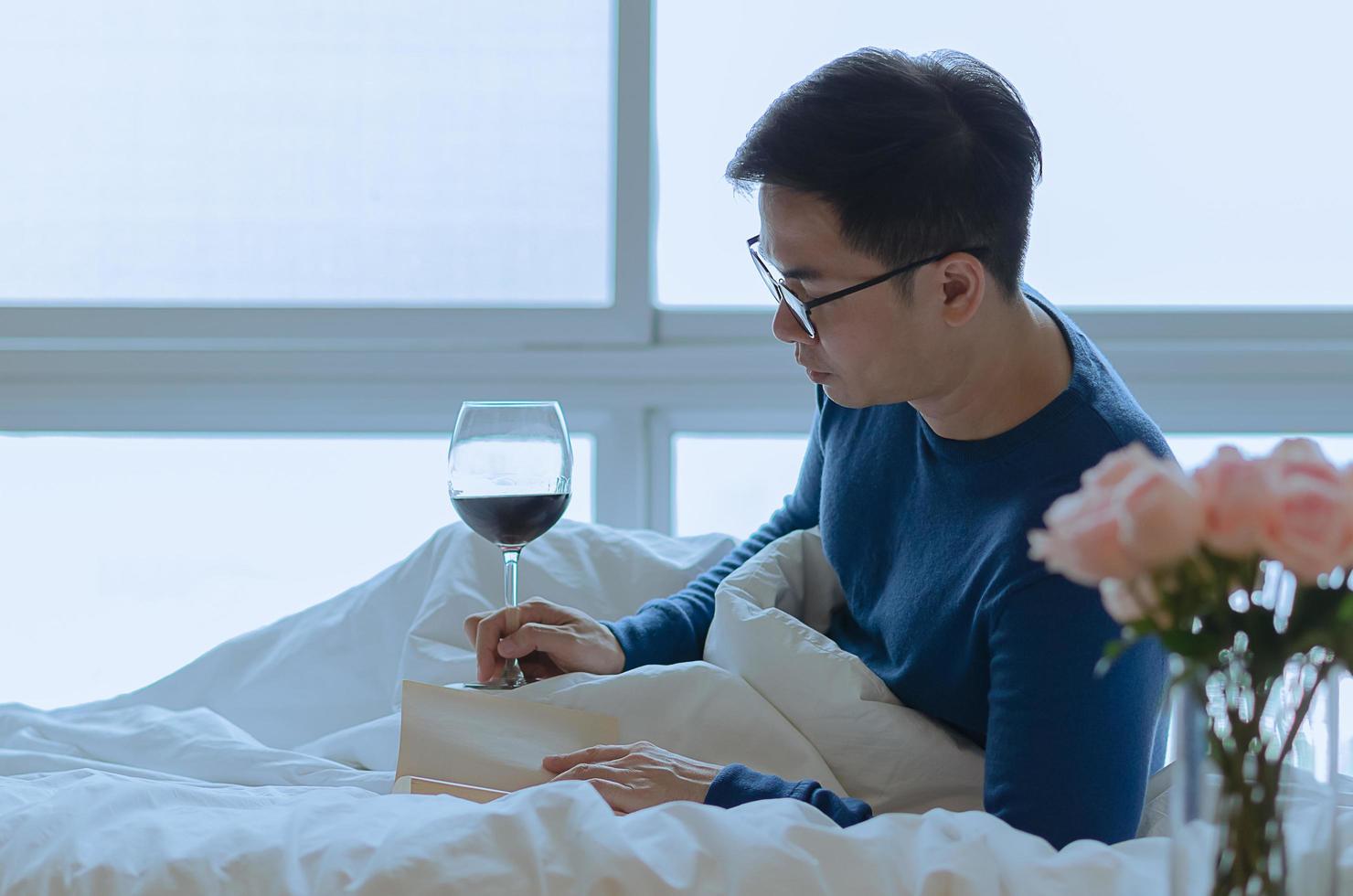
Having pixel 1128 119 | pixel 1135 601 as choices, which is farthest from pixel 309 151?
pixel 1135 601

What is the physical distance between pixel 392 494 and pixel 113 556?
58 cm

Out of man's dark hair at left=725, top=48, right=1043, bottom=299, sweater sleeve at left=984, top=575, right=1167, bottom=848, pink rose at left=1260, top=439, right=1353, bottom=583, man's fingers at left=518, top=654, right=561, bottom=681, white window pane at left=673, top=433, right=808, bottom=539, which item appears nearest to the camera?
pink rose at left=1260, top=439, right=1353, bottom=583

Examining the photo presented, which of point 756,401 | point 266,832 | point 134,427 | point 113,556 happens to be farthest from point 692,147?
point 266,832

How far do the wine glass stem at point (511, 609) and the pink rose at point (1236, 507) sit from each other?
2.65ft

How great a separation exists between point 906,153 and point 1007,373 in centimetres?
25

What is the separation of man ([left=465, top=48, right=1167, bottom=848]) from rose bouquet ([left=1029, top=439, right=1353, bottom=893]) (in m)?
0.53

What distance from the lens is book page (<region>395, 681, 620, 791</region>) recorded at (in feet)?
3.75

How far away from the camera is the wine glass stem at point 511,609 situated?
1249mm

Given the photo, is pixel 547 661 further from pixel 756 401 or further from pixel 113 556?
pixel 113 556

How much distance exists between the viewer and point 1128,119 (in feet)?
7.55

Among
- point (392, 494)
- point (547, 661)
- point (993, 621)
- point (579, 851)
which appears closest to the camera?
point (579, 851)

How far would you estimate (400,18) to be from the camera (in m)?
2.31

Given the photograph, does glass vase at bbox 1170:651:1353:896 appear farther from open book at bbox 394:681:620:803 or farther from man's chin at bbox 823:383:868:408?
man's chin at bbox 823:383:868:408

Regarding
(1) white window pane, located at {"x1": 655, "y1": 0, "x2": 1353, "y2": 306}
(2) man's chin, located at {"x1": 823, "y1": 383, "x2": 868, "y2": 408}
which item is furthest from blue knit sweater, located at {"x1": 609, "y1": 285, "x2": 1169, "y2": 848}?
(1) white window pane, located at {"x1": 655, "y1": 0, "x2": 1353, "y2": 306}
